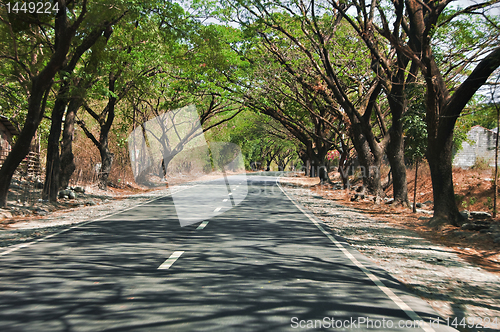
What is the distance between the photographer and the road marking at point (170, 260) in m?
7.54

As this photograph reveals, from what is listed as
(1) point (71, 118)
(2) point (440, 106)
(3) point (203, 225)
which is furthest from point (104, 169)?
(2) point (440, 106)

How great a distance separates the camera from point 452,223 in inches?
527

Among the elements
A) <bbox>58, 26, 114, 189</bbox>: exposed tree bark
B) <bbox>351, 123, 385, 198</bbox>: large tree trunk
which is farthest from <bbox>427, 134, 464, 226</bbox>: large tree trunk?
<bbox>58, 26, 114, 189</bbox>: exposed tree bark

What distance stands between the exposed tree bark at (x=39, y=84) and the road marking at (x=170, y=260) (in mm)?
9761

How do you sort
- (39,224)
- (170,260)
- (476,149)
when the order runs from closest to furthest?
1. (170,260)
2. (39,224)
3. (476,149)

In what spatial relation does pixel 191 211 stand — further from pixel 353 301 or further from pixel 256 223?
pixel 353 301

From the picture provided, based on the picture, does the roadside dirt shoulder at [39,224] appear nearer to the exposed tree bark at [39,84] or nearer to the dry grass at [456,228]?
the exposed tree bark at [39,84]

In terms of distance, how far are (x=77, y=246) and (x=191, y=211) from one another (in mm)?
7734

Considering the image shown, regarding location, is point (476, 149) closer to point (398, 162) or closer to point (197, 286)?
point (398, 162)

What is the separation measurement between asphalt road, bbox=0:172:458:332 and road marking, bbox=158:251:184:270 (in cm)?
2

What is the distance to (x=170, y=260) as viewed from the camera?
8125mm

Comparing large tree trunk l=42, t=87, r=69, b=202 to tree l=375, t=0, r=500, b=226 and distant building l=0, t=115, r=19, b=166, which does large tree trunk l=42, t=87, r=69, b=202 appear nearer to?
distant building l=0, t=115, r=19, b=166

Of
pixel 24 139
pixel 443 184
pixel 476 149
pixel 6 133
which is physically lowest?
pixel 443 184

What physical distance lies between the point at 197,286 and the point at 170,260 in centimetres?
188
